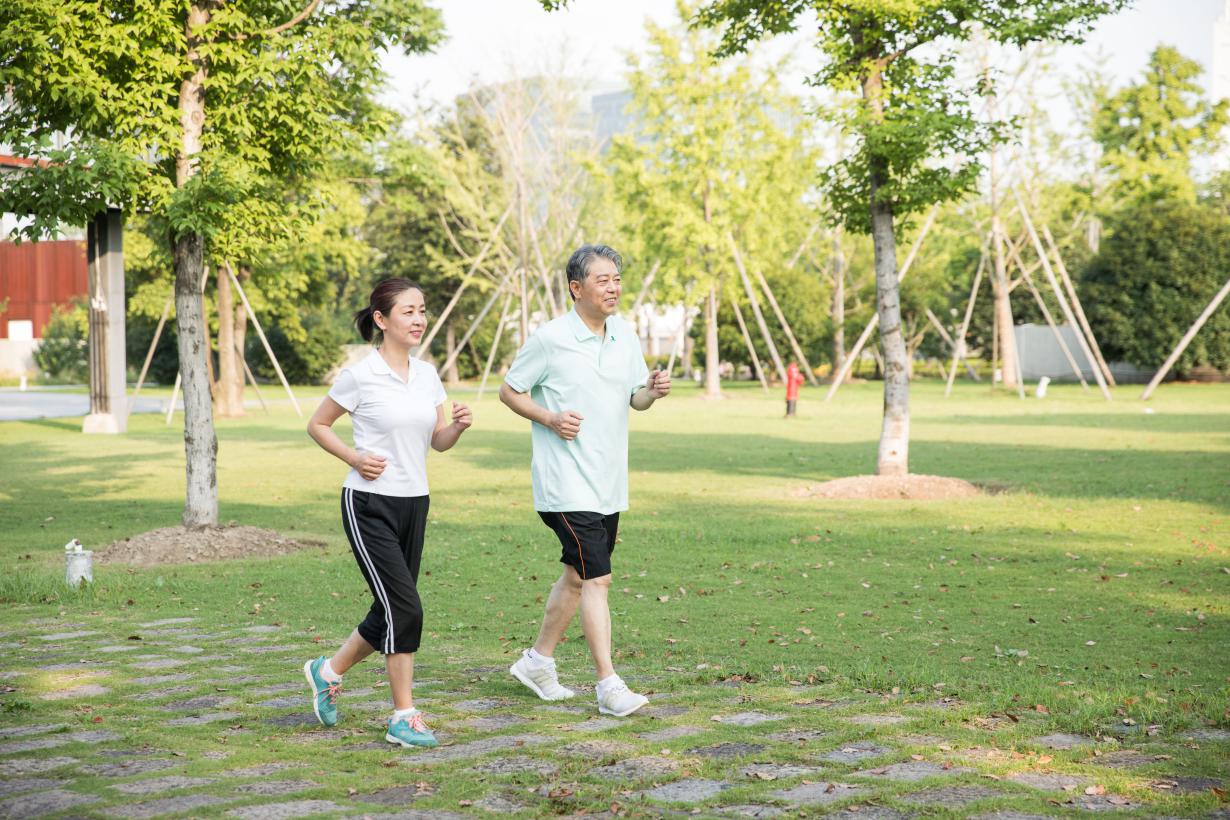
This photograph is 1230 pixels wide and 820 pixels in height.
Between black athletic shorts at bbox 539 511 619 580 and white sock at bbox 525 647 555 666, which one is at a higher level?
black athletic shorts at bbox 539 511 619 580

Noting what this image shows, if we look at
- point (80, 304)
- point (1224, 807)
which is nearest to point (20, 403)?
point (80, 304)

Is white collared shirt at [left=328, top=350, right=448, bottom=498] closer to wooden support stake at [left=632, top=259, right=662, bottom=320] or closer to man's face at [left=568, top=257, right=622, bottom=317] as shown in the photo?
man's face at [left=568, top=257, right=622, bottom=317]

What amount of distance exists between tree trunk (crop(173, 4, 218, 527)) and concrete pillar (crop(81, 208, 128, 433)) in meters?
17.5

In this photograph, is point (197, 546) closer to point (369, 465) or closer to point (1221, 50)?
point (369, 465)

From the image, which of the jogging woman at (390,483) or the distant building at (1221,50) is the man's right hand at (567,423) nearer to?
the jogging woman at (390,483)

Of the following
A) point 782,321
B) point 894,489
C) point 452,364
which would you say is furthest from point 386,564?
point 452,364

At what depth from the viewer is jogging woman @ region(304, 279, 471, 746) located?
5312mm

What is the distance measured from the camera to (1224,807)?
434 centimetres

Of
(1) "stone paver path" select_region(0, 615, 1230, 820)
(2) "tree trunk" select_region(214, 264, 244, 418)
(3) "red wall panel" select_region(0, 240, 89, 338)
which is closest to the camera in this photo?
(1) "stone paver path" select_region(0, 615, 1230, 820)

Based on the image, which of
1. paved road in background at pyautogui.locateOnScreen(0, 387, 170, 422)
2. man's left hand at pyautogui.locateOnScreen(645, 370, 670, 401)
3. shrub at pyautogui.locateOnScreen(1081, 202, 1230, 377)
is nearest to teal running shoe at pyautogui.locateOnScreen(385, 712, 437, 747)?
man's left hand at pyautogui.locateOnScreen(645, 370, 670, 401)

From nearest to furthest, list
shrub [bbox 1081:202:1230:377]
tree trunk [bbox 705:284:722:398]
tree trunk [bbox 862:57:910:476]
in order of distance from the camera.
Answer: tree trunk [bbox 862:57:910:476] < tree trunk [bbox 705:284:722:398] < shrub [bbox 1081:202:1230:377]

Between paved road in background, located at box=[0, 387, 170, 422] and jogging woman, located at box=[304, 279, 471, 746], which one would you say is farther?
paved road in background, located at box=[0, 387, 170, 422]

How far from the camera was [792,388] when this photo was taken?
31094mm

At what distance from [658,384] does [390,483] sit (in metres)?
1.25
